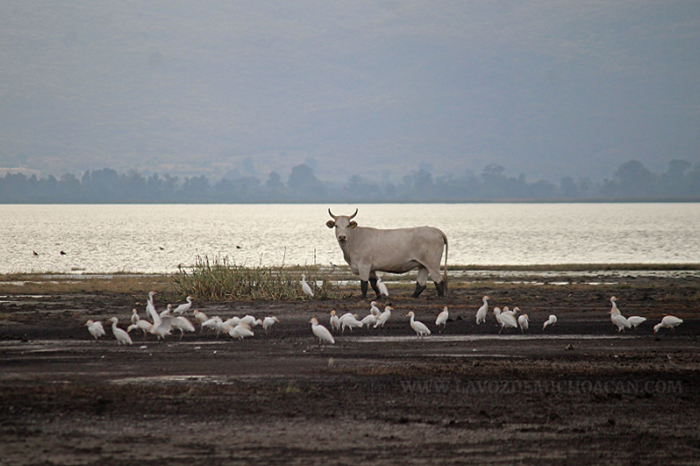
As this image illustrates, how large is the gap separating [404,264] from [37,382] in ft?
44.2

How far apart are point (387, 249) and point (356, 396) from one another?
12.4m

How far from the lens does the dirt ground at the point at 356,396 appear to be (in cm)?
772

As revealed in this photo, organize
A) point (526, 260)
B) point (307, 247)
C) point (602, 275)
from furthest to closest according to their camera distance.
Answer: point (307, 247), point (526, 260), point (602, 275)

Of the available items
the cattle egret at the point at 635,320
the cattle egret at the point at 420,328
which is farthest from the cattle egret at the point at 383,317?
the cattle egret at the point at 635,320

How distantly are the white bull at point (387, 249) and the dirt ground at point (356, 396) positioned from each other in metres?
5.25

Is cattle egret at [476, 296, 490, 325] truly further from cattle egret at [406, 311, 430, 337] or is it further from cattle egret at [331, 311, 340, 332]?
cattle egret at [331, 311, 340, 332]

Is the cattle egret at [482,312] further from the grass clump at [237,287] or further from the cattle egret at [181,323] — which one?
the grass clump at [237,287]

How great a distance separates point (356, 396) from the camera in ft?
33.0

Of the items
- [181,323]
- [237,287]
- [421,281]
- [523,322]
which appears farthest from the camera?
[237,287]

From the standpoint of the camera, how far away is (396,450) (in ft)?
25.5

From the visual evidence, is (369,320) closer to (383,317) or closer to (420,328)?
(383,317)

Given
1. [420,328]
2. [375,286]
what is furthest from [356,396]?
[375,286]

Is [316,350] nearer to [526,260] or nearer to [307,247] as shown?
[526,260]

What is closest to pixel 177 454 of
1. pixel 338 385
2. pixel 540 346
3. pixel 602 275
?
pixel 338 385
